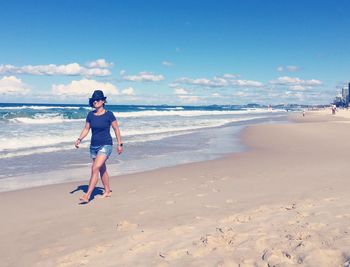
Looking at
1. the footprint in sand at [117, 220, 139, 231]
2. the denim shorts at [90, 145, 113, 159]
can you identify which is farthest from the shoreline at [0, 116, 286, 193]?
the footprint in sand at [117, 220, 139, 231]

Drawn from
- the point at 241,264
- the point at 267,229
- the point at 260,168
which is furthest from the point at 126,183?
the point at 241,264

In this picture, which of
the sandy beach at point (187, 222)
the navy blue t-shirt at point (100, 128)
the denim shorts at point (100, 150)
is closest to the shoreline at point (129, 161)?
the sandy beach at point (187, 222)

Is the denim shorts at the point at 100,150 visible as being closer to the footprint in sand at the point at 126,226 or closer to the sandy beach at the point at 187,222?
the sandy beach at the point at 187,222

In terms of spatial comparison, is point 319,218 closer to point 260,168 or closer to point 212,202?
point 212,202

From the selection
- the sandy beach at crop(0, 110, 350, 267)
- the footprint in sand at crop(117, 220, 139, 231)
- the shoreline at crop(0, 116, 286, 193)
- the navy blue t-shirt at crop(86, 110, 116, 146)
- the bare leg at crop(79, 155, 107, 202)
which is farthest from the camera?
the shoreline at crop(0, 116, 286, 193)

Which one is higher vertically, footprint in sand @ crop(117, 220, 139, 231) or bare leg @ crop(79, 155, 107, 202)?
bare leg @ crop(79, 155, 107, 202)

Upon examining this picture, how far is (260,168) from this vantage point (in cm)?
1038

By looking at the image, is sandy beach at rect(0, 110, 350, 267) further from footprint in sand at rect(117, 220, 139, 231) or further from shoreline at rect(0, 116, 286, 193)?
shoreline at rect(0, 116, 286, 193)

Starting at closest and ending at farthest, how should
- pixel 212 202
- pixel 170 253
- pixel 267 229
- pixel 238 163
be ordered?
pixel 170 253 → pixel 267 229 → pixel 212 202 → pixel 238 163

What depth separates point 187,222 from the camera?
5266 millimetres

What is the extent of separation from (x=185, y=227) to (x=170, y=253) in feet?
3.06

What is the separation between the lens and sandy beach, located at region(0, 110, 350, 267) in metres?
3.92

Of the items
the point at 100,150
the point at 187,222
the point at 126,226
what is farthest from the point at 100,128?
the point at 187,222

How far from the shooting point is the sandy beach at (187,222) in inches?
154
